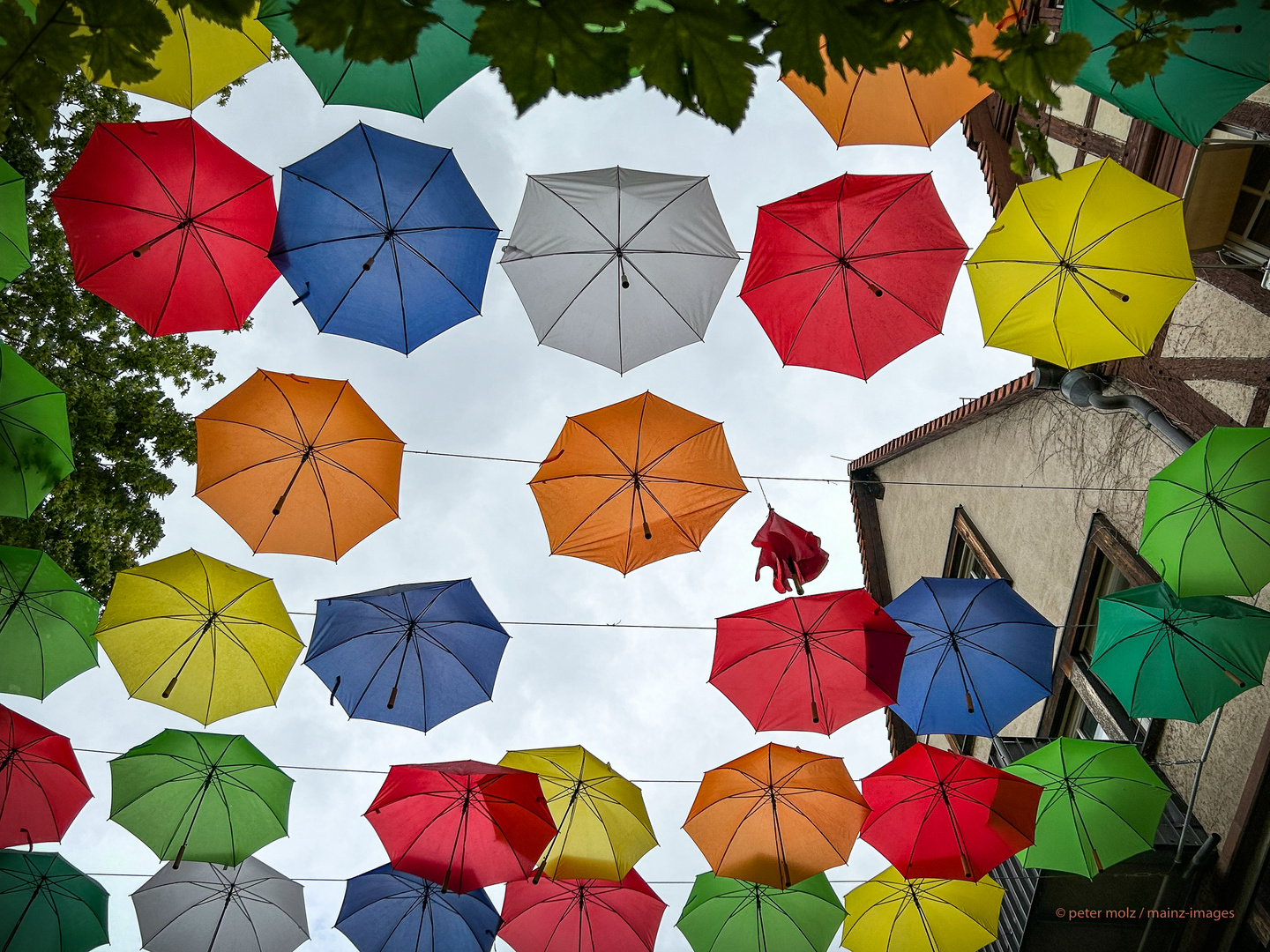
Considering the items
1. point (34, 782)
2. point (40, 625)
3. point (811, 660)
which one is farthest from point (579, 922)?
point (40, 625)

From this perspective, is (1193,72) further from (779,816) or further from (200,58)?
(200,58)

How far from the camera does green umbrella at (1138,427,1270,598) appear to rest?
6199mm

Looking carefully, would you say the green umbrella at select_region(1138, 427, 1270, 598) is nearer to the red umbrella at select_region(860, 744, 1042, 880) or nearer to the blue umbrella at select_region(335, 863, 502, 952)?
the red umbrella at select_region(860, 744, 1042, 880)

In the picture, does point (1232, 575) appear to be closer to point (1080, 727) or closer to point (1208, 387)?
point (1208, 387)

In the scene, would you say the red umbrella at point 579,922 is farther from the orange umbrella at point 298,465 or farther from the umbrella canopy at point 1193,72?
the umbrella canopy at point 1193,72

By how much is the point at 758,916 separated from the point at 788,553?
4194mm

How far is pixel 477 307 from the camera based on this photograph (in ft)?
24.9

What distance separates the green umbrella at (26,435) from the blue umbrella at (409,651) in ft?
8.96

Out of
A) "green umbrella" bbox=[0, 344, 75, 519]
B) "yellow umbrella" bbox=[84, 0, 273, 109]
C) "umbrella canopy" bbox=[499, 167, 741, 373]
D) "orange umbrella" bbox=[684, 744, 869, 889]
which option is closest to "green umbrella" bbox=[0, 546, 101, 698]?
"green umbrella" bbox=[0, 344, 75, 519]

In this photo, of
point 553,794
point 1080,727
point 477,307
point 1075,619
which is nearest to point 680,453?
point 477,307

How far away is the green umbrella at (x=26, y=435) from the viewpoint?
21.4 ft

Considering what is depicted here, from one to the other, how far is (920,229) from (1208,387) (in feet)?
11.6

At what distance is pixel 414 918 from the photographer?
28.6 ft

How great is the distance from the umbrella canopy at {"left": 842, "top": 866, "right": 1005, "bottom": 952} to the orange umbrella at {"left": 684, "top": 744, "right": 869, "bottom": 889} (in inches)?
32.7
